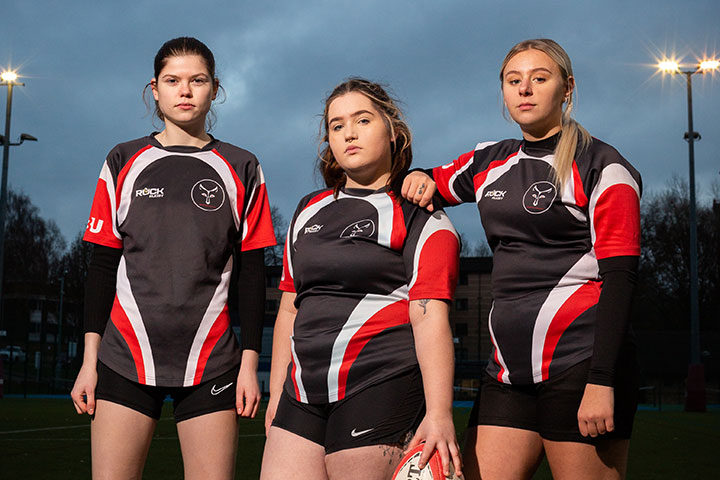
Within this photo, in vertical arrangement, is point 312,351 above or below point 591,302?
below

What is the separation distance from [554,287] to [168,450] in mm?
9150

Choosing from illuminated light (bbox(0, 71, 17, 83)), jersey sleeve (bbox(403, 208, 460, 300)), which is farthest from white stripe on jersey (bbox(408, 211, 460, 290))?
illuminated light (bbox(0, 71, 17, 83))

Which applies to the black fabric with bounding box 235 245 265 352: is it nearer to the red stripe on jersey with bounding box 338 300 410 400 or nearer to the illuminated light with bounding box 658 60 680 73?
the red stripe on jersey with bounding box 338 300 410 400

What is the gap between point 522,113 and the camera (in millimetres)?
3090

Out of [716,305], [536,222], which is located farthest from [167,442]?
[716,305]

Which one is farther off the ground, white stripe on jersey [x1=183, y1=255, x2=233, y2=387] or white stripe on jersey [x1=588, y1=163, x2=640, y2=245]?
white stripe on jersey [x1=588, y1=163, x2=640, y2=245]

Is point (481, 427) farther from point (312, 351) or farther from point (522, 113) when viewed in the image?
point (522, 113)

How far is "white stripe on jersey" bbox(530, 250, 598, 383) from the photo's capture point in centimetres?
290

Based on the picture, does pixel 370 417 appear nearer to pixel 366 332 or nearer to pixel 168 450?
pixel 366 332

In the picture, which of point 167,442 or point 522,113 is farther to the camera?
point 167,442

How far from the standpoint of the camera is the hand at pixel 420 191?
9.74ft

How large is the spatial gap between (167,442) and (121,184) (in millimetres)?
9379

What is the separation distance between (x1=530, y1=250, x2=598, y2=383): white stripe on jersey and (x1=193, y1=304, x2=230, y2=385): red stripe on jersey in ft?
4.49

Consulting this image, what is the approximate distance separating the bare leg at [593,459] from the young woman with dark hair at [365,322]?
531 mm
